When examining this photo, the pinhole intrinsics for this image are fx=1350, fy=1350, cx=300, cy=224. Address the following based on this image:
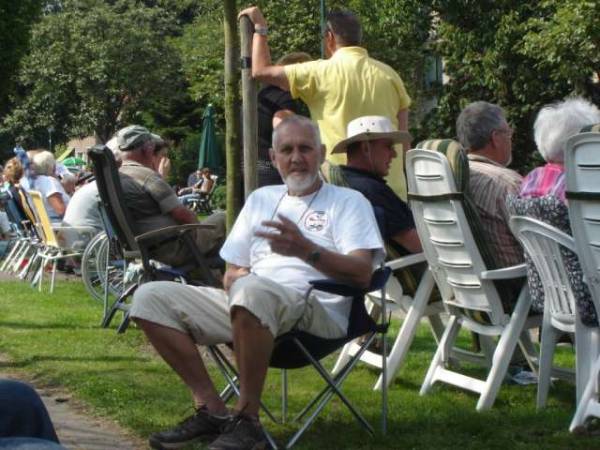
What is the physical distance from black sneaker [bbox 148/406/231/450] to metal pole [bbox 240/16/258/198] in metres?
2.45

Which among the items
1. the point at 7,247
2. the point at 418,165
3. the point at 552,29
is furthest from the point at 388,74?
the point at 552,29

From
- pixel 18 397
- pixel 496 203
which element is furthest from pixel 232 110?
pixel 18 397

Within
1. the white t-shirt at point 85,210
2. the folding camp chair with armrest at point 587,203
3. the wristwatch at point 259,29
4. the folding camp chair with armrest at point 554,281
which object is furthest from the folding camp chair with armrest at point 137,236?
the white t-shirt at point 85,210

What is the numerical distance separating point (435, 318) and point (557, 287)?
1721mm

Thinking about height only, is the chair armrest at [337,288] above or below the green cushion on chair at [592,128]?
below

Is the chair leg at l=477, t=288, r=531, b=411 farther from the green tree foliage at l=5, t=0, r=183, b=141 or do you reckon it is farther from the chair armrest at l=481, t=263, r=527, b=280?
the green tree foliage at l=5, t=0, r=183, b=141

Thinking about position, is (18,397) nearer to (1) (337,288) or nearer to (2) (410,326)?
(1) (337,288)

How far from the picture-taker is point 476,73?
3284 centimetres

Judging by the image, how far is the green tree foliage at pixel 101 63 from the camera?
197 ft

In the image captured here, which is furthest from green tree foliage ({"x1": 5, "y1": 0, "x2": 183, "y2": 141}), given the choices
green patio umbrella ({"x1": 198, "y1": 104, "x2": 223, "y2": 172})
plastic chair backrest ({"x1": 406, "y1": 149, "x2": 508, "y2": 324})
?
plastic chair backrest ({"x1": 406, "y1": 149, "x2": 508, "y2": 324})

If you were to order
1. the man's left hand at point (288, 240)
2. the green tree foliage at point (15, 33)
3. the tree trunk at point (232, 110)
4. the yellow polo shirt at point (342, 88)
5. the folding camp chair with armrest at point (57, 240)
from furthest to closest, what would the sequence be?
the green tree foliage at point (15, 33), the folding camp chair with armrest at point (57, 240), the tree trunk at point (232, 110), the yellow polo shirt at point (342, 88), the man's left hand at point (288, 240)

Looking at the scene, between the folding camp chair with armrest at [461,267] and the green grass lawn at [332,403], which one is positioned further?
the folding camp chair with armrest at [461,267]

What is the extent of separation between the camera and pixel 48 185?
50.2 feet

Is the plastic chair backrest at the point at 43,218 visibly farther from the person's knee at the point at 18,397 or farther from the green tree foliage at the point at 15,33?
the green tree foliage at the point at 15,33
